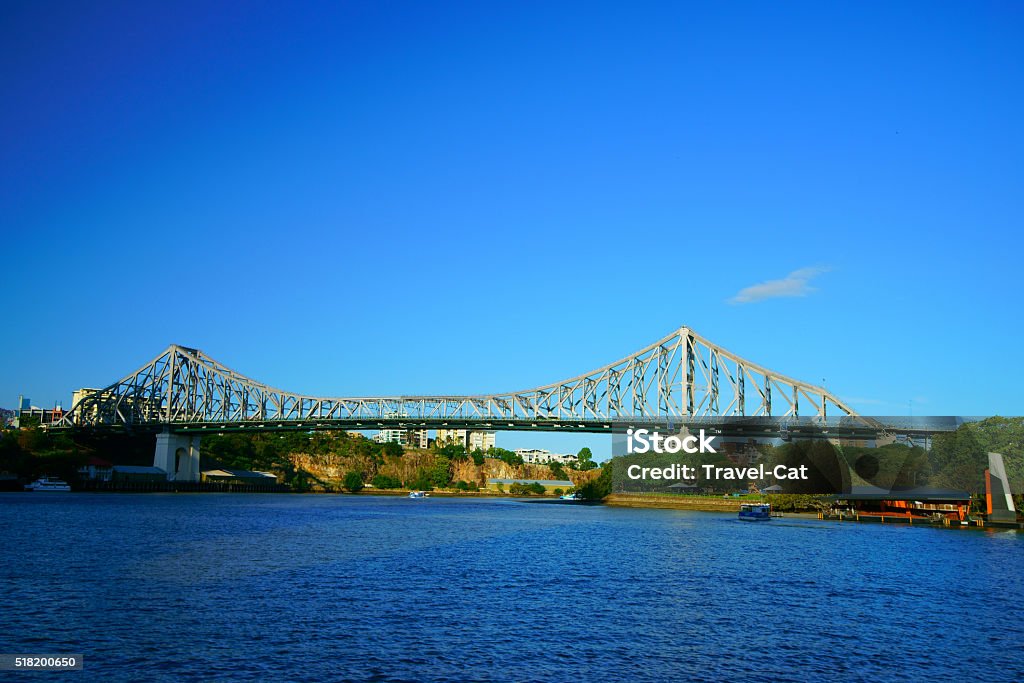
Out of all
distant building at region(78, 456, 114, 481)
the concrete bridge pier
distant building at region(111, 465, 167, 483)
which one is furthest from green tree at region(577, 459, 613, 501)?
distant building at region(78, 456, 114, 481)

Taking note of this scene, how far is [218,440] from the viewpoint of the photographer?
154500 millimetres

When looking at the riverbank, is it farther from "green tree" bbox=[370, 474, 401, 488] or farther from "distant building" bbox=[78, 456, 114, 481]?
"green tree" bbox=[370, 474, 401, 488]

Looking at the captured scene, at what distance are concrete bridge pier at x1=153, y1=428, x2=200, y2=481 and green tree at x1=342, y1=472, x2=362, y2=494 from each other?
4724 centimetres

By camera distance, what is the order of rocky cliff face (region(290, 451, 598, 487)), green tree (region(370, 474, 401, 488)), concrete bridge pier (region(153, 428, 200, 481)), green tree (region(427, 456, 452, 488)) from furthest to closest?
green tree (region(427, 456, 452, 488)) < green tree (region(370, 474, 401, 488)) < rocky cliff face (region(290, 451, 598, 487)) < concrete bridge pier (region(153, 428, 200, 481))

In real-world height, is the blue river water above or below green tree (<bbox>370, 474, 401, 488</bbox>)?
above

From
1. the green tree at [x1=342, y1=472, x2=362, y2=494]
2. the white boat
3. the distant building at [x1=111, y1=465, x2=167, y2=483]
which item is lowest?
the green tree at [x1=342, y1=472, x2=362, y2=494]

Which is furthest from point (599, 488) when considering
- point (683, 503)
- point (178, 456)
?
point (178, 456)

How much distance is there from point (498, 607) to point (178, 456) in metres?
112

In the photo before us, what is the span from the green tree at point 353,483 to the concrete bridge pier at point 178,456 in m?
47.2

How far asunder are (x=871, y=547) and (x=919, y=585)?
56.6 ft

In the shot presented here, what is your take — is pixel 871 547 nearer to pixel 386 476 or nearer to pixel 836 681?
pixel 836 681

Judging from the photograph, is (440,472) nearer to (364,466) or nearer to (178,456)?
(364,466)

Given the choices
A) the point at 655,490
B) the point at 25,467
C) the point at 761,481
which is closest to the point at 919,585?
the point at 761,481

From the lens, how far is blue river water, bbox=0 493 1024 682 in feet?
66.5
